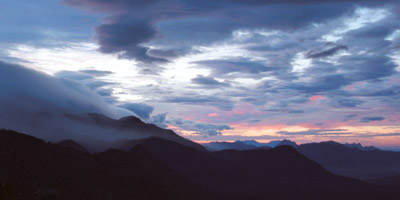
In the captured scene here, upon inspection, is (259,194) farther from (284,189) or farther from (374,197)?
(374,197)

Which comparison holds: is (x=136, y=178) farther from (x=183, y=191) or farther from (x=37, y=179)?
(x=37, y=179)

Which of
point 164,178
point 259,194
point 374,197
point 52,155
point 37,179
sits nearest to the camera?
point 37,179

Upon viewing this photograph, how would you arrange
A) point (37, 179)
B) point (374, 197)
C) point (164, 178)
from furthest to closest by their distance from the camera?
point (374, 197) < point (164, 178) < point (37, 179)

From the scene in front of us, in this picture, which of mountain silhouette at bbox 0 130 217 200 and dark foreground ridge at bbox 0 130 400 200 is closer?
mountain silhouette at bbox 0 130 217 200

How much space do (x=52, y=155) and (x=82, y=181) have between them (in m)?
17.5

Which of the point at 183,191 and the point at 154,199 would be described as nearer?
the point at 154,199

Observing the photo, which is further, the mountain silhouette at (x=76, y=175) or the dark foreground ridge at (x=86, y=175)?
the dark foreground ridge at (x=86, y=175)

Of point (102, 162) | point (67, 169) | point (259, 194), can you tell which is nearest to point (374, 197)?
point (259, 194)

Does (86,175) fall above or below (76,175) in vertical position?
below

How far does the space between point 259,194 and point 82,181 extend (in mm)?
88190

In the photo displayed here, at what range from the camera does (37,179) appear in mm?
102625

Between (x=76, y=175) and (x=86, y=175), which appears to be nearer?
(x=76, y=175)

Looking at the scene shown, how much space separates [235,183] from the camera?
191 m

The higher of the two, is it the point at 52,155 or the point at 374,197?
the point at 52,155
